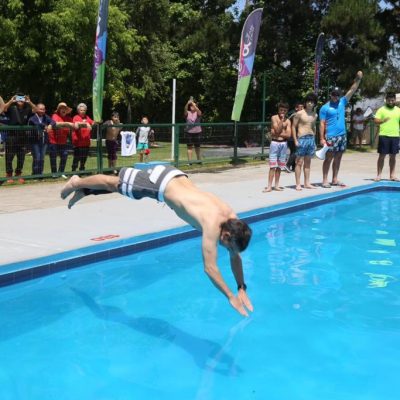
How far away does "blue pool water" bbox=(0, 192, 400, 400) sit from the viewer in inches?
160

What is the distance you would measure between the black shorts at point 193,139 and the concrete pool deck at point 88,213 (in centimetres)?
143

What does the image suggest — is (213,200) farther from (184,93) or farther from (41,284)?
(184,93)

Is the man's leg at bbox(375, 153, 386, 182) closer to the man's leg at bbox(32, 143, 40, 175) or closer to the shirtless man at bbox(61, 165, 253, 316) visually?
the man's leg at bbox(32, 143, 40, 175)

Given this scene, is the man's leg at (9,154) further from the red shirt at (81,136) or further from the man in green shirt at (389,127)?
the man in green shirt at (389,127)

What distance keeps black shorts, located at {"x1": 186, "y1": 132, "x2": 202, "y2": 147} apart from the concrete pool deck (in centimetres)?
143

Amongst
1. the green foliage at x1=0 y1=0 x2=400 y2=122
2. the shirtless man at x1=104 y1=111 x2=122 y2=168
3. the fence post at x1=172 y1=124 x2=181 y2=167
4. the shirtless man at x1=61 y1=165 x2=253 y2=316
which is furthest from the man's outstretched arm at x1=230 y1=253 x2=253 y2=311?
the green foliage at x1=0 y1=0 x2=400 y2=122

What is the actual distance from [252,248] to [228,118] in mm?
20470

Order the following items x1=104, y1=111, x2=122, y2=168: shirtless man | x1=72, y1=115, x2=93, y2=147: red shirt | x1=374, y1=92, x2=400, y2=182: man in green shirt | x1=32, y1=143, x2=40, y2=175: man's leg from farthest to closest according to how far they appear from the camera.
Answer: x1=104, y1=111, x2=122, y2=168: shirtless man → x1=374, y1=92, x2=400, y2=182: man in green shirt → x1=72, y1=115, x2=93, y2=147: red shirt → x1=32, y1=143, x2=40, y2=175: man's leg

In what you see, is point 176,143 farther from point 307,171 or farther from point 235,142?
point 307,171

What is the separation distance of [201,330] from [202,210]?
1.39 meters

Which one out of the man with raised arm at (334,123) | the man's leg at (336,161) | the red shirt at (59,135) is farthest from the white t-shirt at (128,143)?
the man's leg at (336,161)

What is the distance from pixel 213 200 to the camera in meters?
4.20

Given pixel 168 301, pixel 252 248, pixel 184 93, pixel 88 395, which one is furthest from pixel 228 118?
pixel 88 395

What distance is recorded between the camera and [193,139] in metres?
14.2
